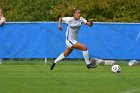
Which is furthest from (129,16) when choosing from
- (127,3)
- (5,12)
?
(5,12)

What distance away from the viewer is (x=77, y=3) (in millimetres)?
29703

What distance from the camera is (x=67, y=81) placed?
1458 centimetres

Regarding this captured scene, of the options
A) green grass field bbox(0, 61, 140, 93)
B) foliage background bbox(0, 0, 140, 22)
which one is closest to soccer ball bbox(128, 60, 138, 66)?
green grass field bbox(0, 61, 140, 93)

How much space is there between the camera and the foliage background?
1156 inches

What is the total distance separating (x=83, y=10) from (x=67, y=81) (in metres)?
15.0

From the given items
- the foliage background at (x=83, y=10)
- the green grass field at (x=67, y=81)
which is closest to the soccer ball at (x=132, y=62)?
the green grass field at (x=67, y=81)

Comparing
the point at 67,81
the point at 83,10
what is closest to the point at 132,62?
the point at 67,81

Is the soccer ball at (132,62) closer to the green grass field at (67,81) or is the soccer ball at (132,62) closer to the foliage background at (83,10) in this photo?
the green grass field at (67,81)

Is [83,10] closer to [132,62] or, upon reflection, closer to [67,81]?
[132,62]

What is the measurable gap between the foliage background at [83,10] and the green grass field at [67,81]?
455 inches

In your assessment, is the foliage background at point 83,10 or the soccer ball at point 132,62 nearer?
the soccer ball at point 132,62

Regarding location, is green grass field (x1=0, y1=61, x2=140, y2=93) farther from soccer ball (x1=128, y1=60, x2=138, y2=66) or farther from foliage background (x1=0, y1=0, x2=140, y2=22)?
foliage background (x1=0, y1=0, x2=140, y2=22)

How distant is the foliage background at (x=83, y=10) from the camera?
29359 millimetres

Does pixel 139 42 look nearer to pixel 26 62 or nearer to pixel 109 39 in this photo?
pixel 109 39
